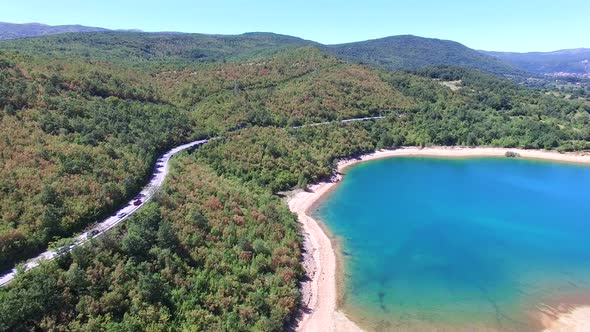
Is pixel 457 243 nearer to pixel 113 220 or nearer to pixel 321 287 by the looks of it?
pixel 321 287

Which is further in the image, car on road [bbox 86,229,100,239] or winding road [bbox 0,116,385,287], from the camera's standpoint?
car on road [bbox 86,229,100,239]

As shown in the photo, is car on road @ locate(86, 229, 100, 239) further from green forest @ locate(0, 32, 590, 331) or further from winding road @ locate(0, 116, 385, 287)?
green forest @ locate(0, 32, 590, 331)

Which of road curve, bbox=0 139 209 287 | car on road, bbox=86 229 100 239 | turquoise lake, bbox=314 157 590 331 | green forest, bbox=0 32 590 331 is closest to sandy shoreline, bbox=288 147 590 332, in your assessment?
turquoise lake, bbox=314 157 590 331

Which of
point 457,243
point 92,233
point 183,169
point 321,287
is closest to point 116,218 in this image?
point 92,233

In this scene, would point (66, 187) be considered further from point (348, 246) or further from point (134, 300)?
point (348, 246)

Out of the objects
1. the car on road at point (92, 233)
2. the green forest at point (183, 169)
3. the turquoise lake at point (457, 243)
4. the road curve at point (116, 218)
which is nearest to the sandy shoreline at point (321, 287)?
the turquoise lake at point (457, 243)

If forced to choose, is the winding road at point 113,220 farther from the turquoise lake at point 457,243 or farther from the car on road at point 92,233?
the turquoise lake at point 457,243
